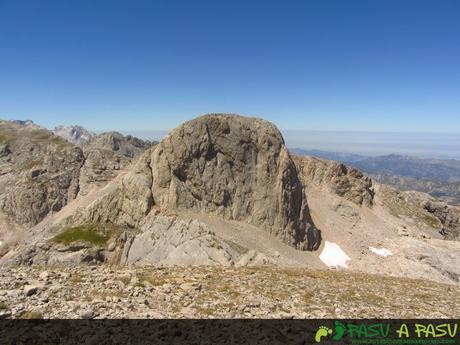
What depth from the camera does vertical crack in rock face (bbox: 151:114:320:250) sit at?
231ft

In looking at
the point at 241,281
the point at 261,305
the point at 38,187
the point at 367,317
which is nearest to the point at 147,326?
the point at 261,305

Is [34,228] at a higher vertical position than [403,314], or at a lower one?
lower

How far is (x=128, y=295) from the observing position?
65.6 ft

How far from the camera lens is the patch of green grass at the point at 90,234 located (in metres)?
69.1

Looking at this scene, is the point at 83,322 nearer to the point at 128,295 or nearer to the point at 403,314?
the point at 128,295

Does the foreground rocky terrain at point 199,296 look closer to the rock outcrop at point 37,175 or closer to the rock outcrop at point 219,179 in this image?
the rock outcrop at point 219,179

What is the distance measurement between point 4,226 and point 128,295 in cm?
12014

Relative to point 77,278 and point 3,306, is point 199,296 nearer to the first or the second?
point 77,278

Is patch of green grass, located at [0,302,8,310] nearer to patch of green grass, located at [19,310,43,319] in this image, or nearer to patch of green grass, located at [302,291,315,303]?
patch of green grass, located at [19,310,43,319]

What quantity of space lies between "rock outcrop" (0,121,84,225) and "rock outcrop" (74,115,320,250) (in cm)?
5236

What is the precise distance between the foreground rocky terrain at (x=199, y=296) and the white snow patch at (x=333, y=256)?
47177mm

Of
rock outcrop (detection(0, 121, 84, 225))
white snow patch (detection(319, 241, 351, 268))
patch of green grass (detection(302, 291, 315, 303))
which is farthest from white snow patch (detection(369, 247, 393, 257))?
rock outcrop (detection(0, 121, 84, 225))

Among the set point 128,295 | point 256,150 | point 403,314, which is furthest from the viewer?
point 256,150

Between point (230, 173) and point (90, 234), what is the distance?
101 feet
